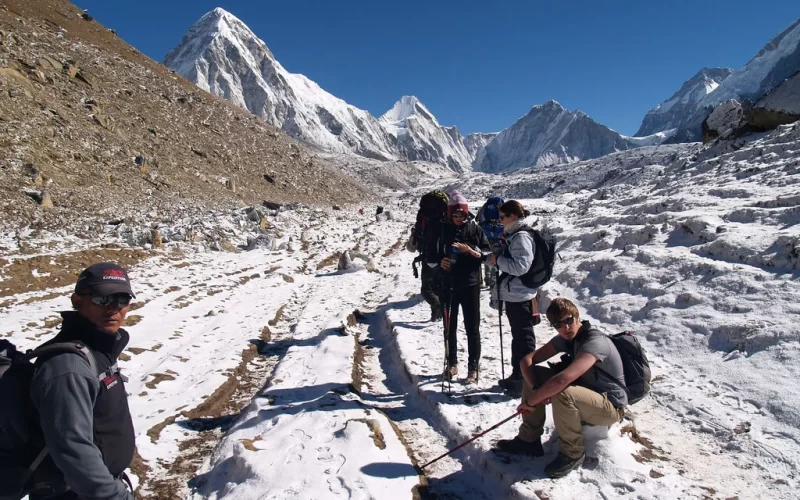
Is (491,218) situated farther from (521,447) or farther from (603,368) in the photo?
(521,447)

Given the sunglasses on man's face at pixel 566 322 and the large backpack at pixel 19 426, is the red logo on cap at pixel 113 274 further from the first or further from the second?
the sunglasses on man's face at pixel 566 322

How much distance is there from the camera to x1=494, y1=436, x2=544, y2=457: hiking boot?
4102 millimetres

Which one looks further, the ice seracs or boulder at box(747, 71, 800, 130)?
the ice seracs

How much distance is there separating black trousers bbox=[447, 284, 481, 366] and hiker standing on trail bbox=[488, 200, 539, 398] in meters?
0.50

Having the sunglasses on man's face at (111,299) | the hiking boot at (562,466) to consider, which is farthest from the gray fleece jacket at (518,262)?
the sunglasses on man's face at (111,299)

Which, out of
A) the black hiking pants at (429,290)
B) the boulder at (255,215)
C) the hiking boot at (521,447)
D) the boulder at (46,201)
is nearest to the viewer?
the hiking boot at (521,447)

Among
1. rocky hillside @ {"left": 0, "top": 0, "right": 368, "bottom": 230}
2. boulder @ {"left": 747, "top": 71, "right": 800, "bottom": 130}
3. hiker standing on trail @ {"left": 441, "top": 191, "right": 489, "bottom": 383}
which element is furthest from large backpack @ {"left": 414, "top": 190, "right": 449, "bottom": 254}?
boulder @ {"left": 747, "top": 71, "right": 800, "bottom": 130}

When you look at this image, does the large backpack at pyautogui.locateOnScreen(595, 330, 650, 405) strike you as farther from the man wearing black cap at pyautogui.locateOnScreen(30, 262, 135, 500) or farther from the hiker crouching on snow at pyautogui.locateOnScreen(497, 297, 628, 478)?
the man wearing black cap at pyautogui.locateOnScreen(30, 262, 135, 500)

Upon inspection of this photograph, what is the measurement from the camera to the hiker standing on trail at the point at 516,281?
4.96 metres

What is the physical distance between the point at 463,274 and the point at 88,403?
4359mm

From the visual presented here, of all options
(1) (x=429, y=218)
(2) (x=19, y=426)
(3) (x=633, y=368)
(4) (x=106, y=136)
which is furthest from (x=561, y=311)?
(4) (x=106, y=136)

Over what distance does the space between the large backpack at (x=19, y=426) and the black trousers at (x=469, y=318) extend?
175 inches

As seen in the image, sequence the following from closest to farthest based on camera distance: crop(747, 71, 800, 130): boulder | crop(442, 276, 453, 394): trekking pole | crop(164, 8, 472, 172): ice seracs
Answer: crop(442, 276, 453, 394): trekking pole < crop(747, 71, 800, 130): boulder < crop(164, 8, 472, 172): ice seracs

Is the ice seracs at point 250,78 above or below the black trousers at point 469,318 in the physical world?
above
